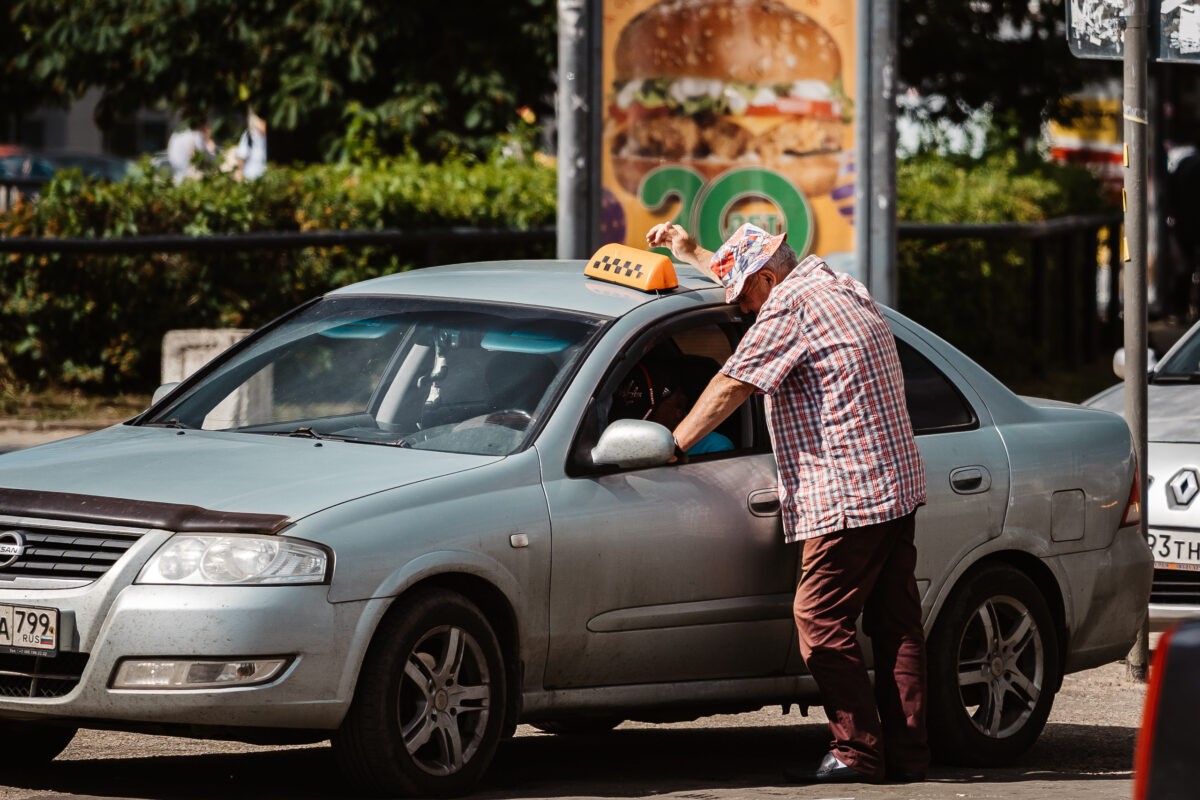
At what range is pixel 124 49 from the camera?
61.3ft

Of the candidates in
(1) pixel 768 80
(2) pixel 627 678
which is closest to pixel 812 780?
(2) pixel 627 678

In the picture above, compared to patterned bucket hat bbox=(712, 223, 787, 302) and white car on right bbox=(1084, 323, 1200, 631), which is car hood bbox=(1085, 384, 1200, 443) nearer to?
white car on right bbox=(1084, 323, 1200, 631)

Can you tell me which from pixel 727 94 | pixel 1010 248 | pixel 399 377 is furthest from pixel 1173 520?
pixel 1010 248

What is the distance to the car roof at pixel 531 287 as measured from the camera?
6.59m

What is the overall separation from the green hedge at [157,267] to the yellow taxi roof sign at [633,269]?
23.5ft

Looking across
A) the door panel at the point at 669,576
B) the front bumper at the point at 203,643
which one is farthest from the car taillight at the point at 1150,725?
the door panel at the point at 669,576

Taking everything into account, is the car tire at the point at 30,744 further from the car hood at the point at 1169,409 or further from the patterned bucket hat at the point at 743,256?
the car hood at the point at 1169,409

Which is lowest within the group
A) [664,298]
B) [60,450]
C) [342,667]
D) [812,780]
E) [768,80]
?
[812,780]

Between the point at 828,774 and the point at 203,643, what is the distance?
1.98 meters

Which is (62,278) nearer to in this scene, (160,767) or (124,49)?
(124,49)

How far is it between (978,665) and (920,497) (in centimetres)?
81

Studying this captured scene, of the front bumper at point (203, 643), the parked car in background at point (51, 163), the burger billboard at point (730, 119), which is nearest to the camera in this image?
the front bumper at point (203, 643)

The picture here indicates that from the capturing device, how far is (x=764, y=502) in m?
6.49

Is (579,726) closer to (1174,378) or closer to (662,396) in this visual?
(662,396)
